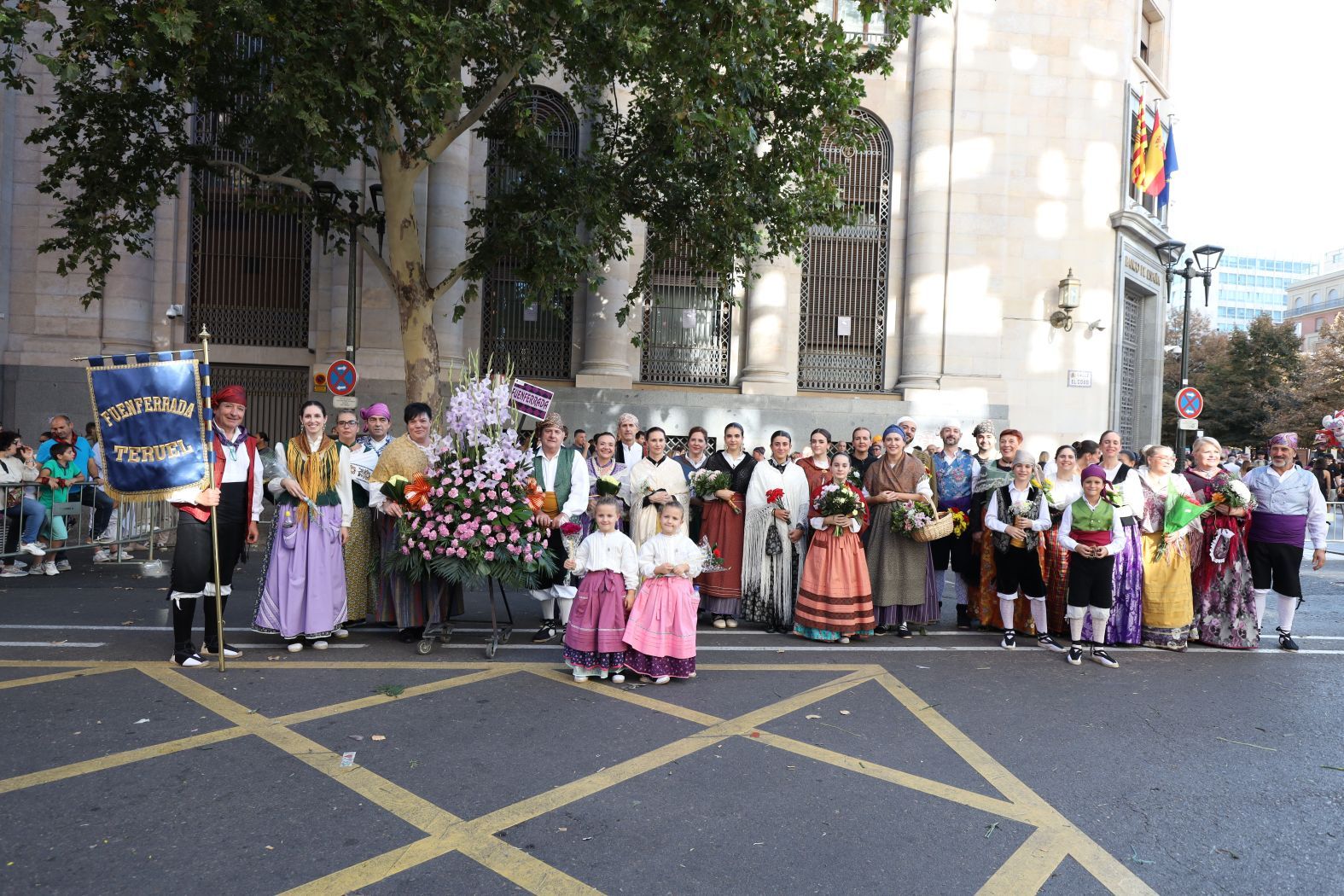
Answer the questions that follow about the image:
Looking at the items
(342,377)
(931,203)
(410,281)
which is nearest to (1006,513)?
(410,281)

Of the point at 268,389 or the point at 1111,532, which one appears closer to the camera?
the point at 1111,532

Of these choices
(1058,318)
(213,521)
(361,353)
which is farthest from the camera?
(1058,318)

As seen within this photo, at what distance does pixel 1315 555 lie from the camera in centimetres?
816

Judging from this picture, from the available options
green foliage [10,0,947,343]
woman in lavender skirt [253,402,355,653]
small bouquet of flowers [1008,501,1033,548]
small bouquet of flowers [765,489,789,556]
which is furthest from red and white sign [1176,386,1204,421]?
woman in lavender skirt [253,402,355,653]

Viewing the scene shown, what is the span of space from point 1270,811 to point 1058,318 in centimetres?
1718

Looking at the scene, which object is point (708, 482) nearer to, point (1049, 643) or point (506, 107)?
point (1049, 643)

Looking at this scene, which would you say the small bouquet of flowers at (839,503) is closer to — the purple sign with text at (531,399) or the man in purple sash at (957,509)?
the man in purple sash at (957,509)

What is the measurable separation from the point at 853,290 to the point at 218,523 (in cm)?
1602

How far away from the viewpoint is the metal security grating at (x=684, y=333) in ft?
63.1

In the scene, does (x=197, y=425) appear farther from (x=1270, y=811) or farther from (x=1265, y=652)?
(x=1265, y=652)

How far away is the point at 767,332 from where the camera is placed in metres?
18.8

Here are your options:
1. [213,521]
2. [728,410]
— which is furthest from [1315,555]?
[728,410]

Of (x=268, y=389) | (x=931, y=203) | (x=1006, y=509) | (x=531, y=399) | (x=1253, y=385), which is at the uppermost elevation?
(x=931, y=203)

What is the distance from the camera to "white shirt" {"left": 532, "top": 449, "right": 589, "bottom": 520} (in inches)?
299
